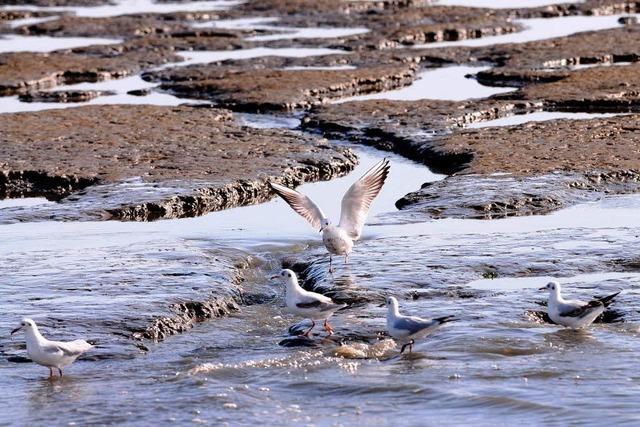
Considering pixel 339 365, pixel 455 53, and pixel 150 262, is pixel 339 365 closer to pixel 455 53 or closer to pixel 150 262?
pixel 150 262

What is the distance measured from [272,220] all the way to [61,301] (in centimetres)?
431

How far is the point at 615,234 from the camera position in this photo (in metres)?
14.9

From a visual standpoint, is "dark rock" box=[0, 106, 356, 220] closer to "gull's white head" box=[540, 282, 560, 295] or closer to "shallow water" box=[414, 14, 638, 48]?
"gull's white head" box=[540, 282, 560, 295]

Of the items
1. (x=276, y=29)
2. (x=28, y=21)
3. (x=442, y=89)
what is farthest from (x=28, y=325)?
(x=28, y=21)

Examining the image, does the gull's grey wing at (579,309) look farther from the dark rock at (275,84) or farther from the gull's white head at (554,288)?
the dark rock at (275,84)

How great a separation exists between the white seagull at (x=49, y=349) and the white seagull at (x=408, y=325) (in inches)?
104

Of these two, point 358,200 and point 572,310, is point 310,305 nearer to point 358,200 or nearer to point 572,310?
point 572,310

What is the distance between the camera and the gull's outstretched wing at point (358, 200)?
14.6 m

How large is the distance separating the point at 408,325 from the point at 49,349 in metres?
3.03

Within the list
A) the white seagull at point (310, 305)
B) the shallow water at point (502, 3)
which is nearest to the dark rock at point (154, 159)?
the white seagull at point (310, 305)

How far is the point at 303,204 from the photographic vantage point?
14.7 meters

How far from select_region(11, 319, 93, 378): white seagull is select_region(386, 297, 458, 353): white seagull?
104 inches

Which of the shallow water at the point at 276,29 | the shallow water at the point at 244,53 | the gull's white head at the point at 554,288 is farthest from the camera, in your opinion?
the shallow water at the point at 276,29

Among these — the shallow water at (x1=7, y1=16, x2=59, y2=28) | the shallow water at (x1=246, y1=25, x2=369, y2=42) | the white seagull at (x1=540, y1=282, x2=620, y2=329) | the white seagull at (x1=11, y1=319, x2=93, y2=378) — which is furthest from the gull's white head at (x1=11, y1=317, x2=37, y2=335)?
the shallow water at (x1=7, y1=16, x2=59, y2=28)
